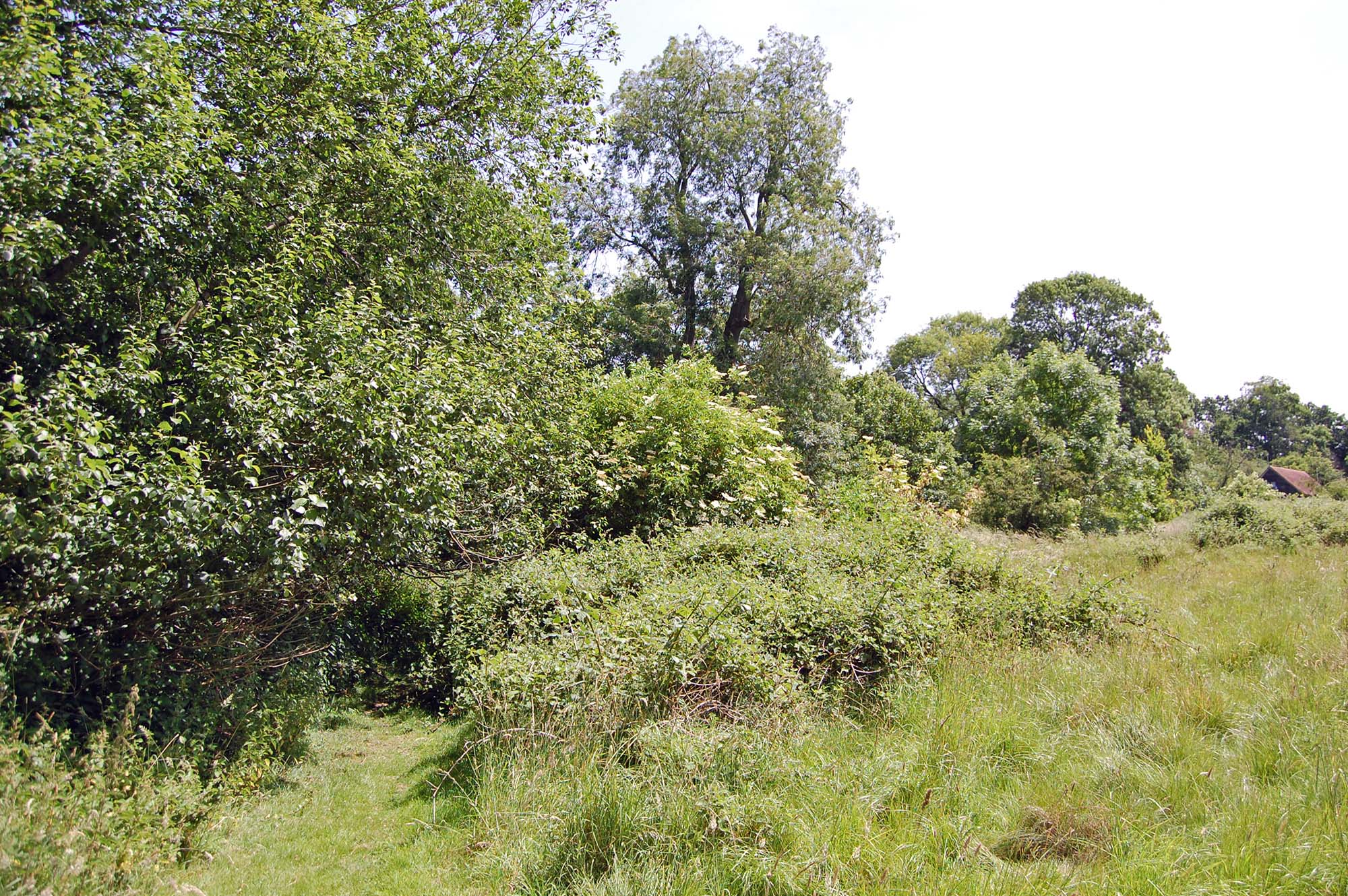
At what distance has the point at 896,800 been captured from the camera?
4.16 metres

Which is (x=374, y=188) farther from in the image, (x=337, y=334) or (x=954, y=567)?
(x=954, y=567)

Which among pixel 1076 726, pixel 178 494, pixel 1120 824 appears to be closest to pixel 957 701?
pixel 1076 726

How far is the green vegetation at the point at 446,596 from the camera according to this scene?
3.80 m

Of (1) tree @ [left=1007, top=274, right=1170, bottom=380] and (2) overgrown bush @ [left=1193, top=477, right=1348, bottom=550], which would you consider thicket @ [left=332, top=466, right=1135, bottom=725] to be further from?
(1) tree @ [left=1007, top=274, right=1170, bottom=380]

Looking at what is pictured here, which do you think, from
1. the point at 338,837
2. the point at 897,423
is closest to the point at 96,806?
the point at 338,837

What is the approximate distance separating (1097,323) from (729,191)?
95.2 ft

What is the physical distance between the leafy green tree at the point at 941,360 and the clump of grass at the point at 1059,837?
41937mm

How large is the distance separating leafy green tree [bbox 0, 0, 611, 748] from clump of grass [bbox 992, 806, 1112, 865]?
15.4 feet

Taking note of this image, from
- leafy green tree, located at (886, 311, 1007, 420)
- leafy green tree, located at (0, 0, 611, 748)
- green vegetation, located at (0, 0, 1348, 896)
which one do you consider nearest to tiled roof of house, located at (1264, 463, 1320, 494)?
leafy green tree, located at (886, 311, 1007, 420)

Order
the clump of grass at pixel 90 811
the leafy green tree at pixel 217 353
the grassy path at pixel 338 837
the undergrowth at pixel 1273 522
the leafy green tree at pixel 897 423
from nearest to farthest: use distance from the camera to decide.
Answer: the clump of grass at pixel 90 811
the grassy path at pixel 338 837
the leafy green tree at pixel 217 353
the undergrowth at pixel 1273 522
the leafy green tree at pixel 897 423

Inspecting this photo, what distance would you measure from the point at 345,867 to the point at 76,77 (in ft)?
17.4

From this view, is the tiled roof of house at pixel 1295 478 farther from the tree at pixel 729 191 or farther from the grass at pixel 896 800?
the grass at pixel 896 800

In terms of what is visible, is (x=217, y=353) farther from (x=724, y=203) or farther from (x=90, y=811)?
(x=724, y=203)

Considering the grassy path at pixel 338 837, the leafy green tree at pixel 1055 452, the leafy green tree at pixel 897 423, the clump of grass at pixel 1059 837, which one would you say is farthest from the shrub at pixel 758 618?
the leafy green tree at pixel 897 423
